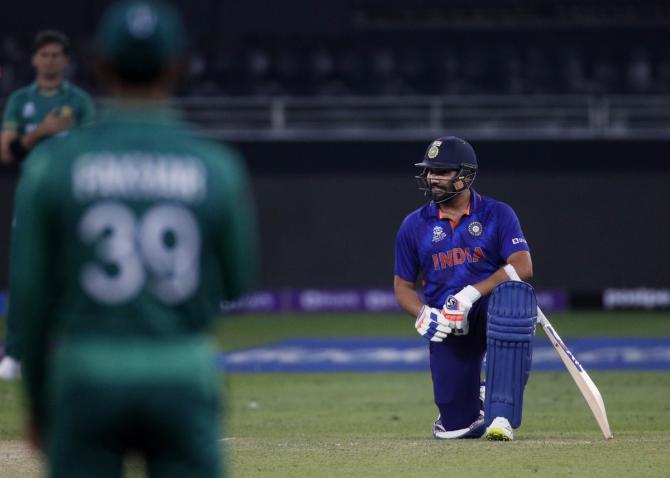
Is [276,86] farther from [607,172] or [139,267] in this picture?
[139,267]

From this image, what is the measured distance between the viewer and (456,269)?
26.2ft

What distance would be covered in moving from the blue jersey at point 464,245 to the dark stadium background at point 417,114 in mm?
13634

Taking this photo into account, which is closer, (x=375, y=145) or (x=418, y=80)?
(x=375, y=145)

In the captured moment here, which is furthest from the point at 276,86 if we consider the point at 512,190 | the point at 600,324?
the point at 600,324

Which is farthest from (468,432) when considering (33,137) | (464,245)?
(33,137)

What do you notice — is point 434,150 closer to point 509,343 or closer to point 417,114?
point 509,343

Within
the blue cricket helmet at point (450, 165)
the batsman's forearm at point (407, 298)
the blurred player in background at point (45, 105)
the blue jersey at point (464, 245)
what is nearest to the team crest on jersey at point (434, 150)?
the blue cricket helmet at point (450, 165)

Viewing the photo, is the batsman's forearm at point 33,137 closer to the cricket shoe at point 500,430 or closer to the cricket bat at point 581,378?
the cricket bat at point 581,378

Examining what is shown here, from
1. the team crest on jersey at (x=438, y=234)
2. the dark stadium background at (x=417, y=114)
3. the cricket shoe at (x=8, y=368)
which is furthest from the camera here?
the dark stadium background at (x=417, y=114)

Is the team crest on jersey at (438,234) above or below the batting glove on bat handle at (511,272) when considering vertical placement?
above

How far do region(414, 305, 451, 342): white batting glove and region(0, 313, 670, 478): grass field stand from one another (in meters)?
0.62

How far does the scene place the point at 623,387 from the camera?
11492mm

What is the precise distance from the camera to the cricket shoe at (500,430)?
7438mm

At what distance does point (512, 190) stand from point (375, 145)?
228 centimetres
